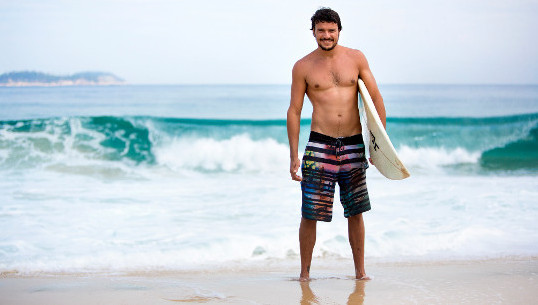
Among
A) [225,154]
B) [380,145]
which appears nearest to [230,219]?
[380,145]

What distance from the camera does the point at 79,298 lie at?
3.67 m

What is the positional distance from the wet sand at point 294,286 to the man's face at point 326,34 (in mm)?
1379

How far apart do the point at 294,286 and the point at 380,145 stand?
0.96 metres

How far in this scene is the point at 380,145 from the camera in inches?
152

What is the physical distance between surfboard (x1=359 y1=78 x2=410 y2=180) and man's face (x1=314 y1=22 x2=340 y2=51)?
0.92 feet

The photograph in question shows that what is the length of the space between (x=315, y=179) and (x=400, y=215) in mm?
2850

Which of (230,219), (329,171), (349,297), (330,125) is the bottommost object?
(349,297)

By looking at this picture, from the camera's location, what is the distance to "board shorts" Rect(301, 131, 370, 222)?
3859 millimetres

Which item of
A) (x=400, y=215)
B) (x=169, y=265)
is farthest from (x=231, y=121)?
(x=169, y=265)

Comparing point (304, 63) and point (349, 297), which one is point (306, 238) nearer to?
point (349, 297)

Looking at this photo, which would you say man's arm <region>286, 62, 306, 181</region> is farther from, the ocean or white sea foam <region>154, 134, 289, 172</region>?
white sea foam <region>154, 134, 289, 172</region>

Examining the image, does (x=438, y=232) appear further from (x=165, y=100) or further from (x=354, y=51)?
(x=165, y=100)

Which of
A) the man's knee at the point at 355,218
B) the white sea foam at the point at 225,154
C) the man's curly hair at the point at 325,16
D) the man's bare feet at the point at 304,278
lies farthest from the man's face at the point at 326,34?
the white sea foam at the point at 225,154

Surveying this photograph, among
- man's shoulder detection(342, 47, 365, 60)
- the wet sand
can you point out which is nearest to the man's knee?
the wet sand
